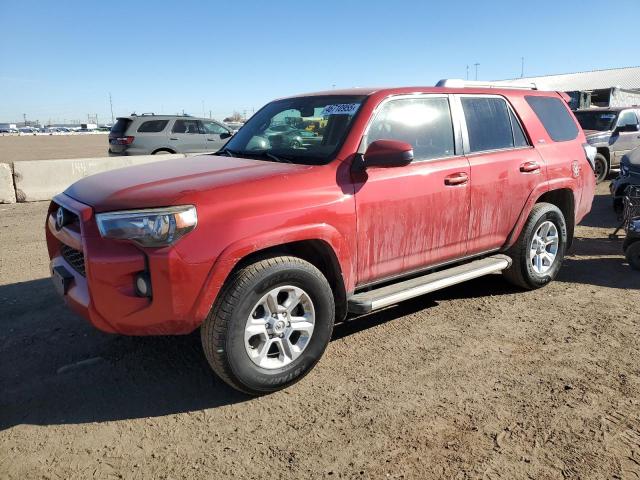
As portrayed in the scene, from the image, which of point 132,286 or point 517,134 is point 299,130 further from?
point 517,134

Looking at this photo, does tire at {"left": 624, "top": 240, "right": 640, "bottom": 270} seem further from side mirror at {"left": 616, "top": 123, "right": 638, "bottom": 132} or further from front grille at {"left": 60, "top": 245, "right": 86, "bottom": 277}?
side mirror at {"left": 616, "top": 123, "right": 638, "bottom": 132}

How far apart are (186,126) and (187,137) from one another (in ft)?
1.13

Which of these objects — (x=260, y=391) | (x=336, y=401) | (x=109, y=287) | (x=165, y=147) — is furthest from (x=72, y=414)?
(x=165, y=147)

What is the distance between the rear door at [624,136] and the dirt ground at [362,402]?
8.68 metres

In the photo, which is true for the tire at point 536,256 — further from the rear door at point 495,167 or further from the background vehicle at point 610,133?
the background vehicle at point 610,133

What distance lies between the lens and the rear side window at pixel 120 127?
1343 cm

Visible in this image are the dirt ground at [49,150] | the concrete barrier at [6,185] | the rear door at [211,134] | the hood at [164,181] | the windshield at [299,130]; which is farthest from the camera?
the dirt ground at [49,150]

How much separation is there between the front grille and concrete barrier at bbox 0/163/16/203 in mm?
7808

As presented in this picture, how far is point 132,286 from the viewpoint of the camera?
283cm

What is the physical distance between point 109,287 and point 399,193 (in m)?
2.00

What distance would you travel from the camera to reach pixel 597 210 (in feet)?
30.0

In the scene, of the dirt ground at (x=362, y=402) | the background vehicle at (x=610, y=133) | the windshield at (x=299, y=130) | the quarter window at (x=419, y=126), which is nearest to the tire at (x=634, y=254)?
the dirt ground at (x=362, y=402)

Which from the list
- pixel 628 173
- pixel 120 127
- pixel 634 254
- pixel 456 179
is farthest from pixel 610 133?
pixel 120 127

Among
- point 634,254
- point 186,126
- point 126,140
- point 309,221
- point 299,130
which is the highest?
point 186,126
